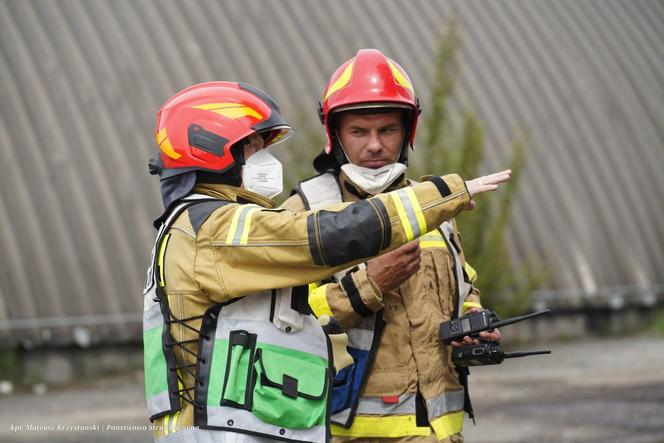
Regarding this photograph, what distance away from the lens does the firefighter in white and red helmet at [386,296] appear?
167 inches

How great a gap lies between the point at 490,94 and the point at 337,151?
1040 centimetres

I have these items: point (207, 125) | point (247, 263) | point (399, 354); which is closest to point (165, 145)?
point (207, 125)

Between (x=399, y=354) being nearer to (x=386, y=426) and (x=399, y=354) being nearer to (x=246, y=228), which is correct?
(x=386, y=426)

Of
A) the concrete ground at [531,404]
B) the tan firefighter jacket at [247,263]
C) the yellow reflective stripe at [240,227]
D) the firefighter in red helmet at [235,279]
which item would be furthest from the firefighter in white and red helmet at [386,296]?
the concrete ground at [531,404]

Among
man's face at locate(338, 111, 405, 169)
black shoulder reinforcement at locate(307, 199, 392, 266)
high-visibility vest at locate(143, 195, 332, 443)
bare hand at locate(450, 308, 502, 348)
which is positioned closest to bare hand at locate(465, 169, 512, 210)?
black shoulder reinforcement at locate(307, 199, 392, 266)

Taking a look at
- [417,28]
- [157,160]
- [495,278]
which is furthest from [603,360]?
[157,160]

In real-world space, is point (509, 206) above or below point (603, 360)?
above

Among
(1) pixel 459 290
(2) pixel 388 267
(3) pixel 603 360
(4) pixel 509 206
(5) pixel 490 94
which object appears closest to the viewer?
(2) pixel 388 267

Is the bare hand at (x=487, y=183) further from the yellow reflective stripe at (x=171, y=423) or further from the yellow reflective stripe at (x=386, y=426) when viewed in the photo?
the yellow reflective stripe at (x=171, y=423)

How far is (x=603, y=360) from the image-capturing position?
39.0 feet

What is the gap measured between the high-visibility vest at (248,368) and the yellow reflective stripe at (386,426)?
56 centimetres

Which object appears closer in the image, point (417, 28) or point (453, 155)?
point (453, 155)

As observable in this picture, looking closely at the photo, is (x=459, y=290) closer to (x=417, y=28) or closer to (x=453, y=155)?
(x=453, y=155)

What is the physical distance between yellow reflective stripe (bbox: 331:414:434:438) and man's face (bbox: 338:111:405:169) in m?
1.09
